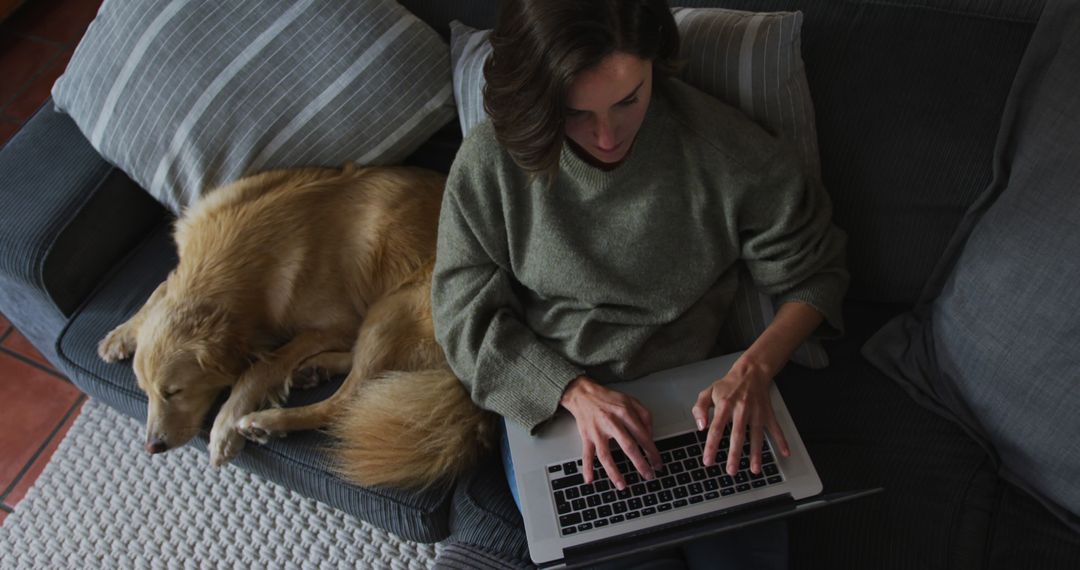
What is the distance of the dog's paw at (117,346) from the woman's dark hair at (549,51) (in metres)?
0.89

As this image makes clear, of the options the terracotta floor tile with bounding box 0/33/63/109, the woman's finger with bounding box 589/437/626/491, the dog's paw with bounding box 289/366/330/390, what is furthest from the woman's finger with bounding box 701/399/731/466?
the terracotta floor tile with bounding box 0/33/63/109

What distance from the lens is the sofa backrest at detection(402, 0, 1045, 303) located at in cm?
116

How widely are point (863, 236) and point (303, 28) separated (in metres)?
1.06

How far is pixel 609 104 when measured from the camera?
889 mm

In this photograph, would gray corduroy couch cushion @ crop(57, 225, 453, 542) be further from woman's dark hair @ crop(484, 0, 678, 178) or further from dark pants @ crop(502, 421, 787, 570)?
woman's dark hair @ crop(484, 0, 678, 178)

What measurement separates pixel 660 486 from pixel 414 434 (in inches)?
16.1

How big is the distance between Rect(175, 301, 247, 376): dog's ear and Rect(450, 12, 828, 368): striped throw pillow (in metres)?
0.66

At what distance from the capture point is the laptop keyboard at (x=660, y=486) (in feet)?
3.42

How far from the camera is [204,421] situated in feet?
4.59

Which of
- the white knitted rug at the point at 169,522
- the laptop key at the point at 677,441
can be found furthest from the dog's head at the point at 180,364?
the laptop key at the point at 677,441

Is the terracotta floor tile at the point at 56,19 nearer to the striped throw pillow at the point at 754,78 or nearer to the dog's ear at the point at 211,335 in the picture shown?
the dog's ear at the point at 211,335

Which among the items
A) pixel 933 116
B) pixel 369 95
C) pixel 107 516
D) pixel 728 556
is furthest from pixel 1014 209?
pixel 107 516

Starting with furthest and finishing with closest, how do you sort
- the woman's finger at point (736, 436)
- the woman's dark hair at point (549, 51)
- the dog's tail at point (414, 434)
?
1. the dog's tail at point (414, 434)
2. the woman's finger at point (736, 436)
3. the woman's dark hair at point (549, 51)

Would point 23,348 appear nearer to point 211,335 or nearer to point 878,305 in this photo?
point 211,335
